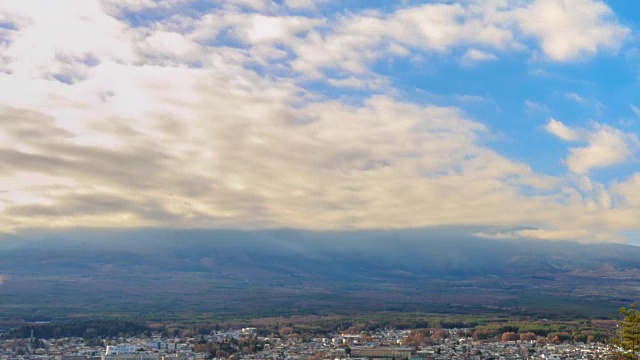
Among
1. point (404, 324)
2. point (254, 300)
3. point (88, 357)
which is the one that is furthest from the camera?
point (254, 300)

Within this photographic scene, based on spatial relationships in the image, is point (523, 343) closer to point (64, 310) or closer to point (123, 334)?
point (123, 334)

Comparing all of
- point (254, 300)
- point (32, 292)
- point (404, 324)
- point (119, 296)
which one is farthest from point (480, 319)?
point (32, 292)

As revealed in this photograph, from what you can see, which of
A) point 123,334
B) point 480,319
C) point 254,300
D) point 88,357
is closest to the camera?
point 88,357

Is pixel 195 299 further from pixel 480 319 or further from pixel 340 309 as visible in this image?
pixel 480 319

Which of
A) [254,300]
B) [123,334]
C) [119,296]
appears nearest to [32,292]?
[119,296]

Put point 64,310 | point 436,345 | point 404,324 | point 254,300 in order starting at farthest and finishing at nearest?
point 254,300, point 64,310, point 404,324, point 436,345

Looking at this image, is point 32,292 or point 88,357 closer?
point 88,357
